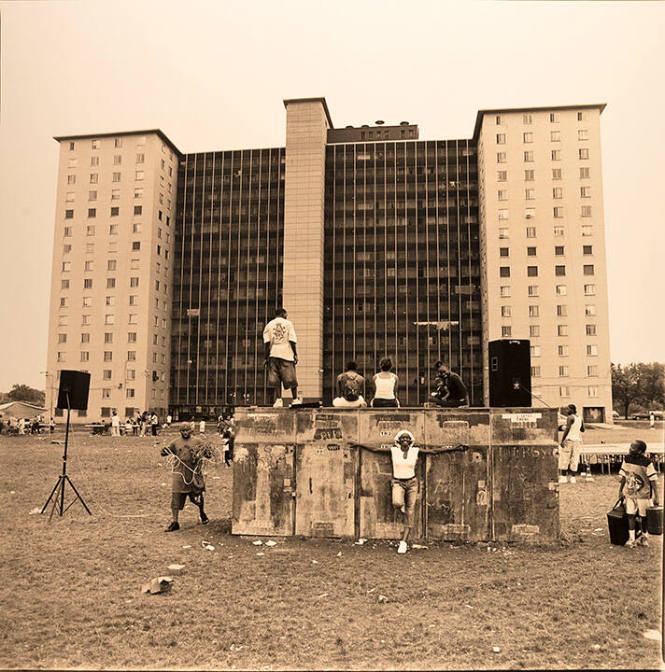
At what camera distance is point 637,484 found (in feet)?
29.1

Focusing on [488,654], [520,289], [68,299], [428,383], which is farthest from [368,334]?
[488,654]

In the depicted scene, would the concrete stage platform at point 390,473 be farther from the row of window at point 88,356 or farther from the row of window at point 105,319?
the row of window at point 105,319

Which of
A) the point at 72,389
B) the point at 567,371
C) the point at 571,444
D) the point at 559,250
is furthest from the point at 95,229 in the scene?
the point at 571,444

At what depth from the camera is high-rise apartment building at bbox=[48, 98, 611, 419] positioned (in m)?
A: 64.9

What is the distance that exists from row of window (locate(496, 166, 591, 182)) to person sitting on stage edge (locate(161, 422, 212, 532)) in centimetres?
6280

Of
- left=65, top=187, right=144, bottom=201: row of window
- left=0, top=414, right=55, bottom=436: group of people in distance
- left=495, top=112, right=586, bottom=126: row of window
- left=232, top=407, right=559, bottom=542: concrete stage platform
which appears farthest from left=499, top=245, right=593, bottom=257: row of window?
left=232, top=407, right=559, bottom=542: concrete stage platform

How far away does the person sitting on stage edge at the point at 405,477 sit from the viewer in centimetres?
859

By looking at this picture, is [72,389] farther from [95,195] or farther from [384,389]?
[95,195]

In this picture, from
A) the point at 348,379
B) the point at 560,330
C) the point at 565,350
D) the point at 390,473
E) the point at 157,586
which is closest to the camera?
the point at 157,586

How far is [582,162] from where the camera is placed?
64812 millimetres

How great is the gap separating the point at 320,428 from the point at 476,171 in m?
70.7

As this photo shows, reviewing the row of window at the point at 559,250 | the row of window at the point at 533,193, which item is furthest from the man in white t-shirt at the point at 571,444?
the row of window at the point at 533,193

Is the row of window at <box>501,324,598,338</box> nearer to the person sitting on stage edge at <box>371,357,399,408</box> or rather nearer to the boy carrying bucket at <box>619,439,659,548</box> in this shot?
the boy carrying bucket at <box>619,439,659,548</box>

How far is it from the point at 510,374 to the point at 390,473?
2.72 metres
